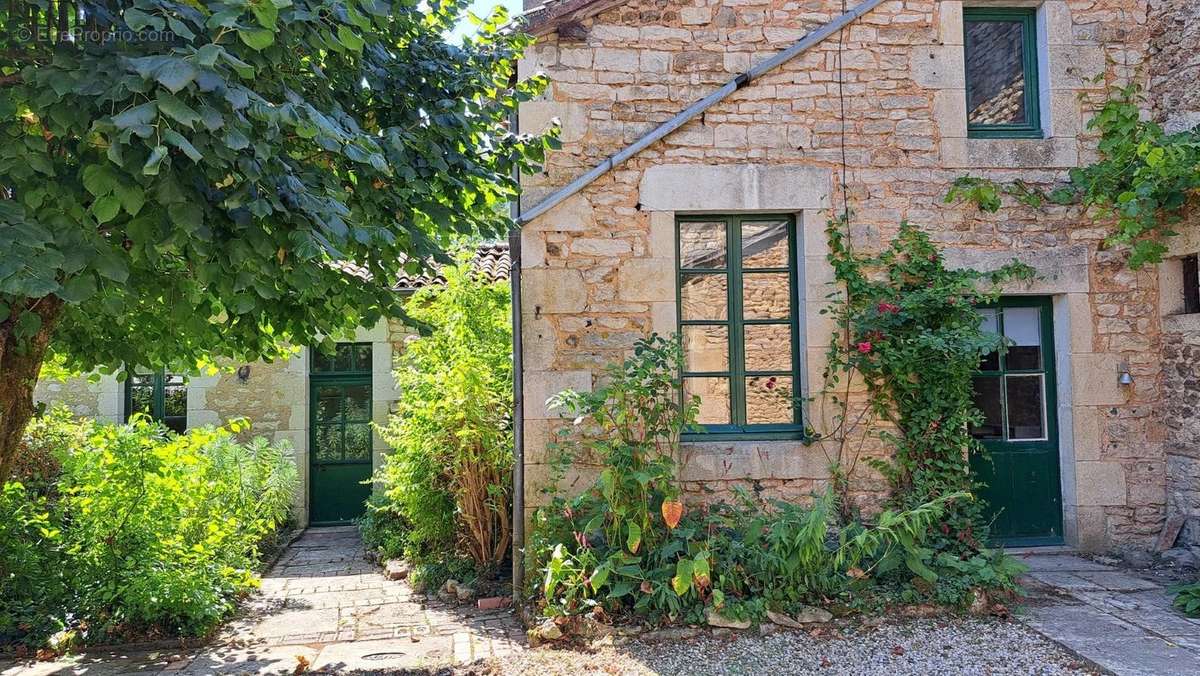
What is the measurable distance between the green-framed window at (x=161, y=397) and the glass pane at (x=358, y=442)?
187cm

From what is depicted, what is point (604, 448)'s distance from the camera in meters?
4.96

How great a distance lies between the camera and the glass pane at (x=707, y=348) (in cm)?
572

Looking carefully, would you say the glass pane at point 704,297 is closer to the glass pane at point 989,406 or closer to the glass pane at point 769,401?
the glass pane at point 769,401

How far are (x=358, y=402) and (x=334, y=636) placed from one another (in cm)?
460

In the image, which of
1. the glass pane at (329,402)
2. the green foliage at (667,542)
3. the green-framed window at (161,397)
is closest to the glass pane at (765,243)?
the green foliage at (667,542)

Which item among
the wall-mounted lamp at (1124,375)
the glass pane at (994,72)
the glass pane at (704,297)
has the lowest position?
the wall-mounted lamp at (1124,375)

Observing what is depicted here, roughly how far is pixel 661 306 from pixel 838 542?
2.05 meters

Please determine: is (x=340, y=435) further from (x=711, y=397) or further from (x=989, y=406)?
(x=989, y=406)

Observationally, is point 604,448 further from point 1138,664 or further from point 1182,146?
point 1182,146

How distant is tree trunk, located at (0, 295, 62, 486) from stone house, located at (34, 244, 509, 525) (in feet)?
Result: 16.0

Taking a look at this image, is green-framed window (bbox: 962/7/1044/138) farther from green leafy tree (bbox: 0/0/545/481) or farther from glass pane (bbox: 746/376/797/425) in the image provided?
green leafy tree (bbox: 0/0/545/481)

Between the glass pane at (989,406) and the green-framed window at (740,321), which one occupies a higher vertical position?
the green-framed window at (740,321)

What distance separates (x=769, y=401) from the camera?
5.74m

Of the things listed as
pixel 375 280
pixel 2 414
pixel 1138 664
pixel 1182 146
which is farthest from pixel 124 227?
pixel 1182 146
